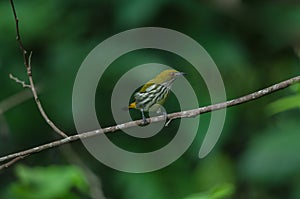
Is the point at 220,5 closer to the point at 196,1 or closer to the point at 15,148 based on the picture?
the point at 196,1

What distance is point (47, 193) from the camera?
3129 mm

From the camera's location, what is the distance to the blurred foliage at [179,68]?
3.74m

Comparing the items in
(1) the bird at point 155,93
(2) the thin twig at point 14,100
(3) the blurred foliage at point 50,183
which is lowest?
(3) the blurred foliage at point 50,183

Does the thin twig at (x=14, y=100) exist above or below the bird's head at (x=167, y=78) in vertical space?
above

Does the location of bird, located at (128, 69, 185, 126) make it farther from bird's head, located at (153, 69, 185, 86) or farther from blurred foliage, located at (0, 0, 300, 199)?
blurred foliage, located at (0, 0, 300, 199)

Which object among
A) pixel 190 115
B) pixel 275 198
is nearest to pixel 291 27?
pixel 275 198

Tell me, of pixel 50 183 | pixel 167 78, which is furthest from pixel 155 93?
pixel 50 183

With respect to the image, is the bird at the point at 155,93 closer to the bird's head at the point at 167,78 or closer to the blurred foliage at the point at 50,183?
the bird's head at the point at 167,78

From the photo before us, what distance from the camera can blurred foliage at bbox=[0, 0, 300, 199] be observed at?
3.74 meters

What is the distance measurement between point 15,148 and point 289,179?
1.67 meters

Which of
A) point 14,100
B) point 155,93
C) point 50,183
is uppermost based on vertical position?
point 14,100

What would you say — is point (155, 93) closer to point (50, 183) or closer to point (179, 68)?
point (50, 183)

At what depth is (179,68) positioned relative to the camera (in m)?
3.83

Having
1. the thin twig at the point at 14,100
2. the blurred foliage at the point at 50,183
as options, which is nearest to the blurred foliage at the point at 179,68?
the thin twig at the point at 14,100
